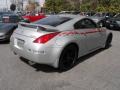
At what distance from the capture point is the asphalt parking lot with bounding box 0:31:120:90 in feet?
14.1

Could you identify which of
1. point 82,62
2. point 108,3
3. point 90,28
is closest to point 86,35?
point 90,28

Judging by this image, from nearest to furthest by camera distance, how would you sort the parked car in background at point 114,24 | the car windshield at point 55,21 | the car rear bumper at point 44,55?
the car rear bumper at point 44,55 < the car windshield at point 55,21 < the parked car in background at point 114,24

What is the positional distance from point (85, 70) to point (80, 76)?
1.56 ft

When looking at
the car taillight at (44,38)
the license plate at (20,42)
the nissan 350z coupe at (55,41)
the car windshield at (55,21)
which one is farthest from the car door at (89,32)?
the license plate at (20,42)

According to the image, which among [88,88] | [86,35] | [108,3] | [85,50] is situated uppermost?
[108,3]

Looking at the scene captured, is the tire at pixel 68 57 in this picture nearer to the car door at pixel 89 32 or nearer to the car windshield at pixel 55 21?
the car door at pixel 89 32

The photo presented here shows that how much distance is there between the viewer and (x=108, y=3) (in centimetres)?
2662

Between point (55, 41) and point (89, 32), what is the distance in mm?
1676

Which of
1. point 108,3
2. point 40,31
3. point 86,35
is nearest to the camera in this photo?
point 40,31

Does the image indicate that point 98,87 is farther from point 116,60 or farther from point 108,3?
point 108,3

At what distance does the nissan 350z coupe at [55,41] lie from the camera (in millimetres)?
4719

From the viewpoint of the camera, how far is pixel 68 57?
5395 mm

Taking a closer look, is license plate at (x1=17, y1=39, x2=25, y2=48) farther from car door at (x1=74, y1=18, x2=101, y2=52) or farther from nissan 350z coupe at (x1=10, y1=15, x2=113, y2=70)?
car door at (x1=74, y1=18, x2=101, y2=52)

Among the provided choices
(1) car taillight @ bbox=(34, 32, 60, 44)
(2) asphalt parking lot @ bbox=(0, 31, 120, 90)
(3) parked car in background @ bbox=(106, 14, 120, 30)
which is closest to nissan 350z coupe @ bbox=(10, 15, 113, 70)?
(1) car taillight @ bbox=(34, 32, 60, 44)
